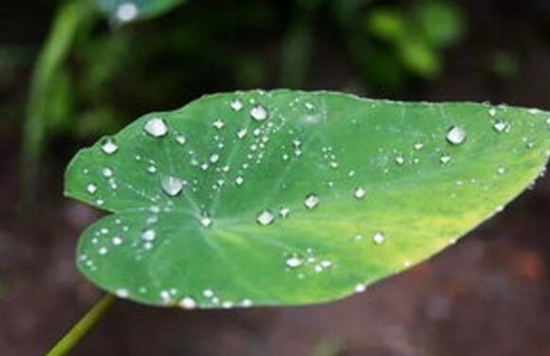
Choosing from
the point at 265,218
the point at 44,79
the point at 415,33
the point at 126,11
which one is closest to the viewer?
the point at 265,218

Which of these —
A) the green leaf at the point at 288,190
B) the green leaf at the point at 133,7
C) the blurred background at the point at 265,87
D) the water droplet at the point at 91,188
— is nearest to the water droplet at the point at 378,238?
the green leaf at the point at 288,190

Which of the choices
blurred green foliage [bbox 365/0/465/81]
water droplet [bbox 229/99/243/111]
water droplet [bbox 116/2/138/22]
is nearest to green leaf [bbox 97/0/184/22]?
water droplet [bbox 116/2/138/22]

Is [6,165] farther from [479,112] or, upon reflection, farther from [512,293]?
[479,112]

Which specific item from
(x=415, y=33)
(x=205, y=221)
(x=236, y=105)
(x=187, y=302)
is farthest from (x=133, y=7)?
(x=415, y=33)

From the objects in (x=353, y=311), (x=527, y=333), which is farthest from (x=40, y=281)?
(x=527, y=333)

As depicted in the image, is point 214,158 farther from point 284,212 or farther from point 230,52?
point 230,52
